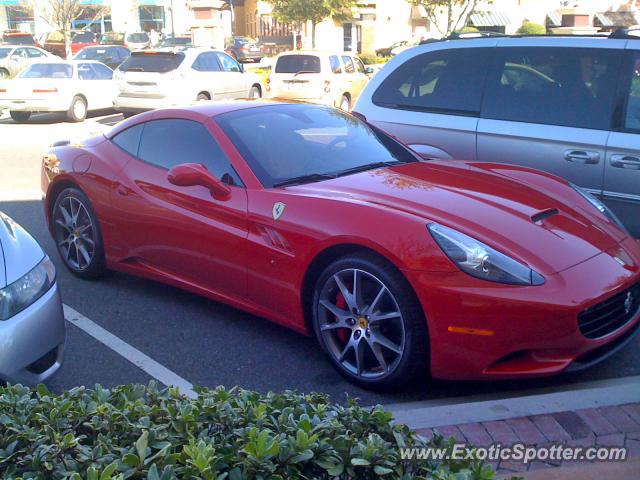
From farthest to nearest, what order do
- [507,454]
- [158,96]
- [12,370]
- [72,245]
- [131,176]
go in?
[158,96] → [72,245] → [131,176] → [12,370] → [507,454]

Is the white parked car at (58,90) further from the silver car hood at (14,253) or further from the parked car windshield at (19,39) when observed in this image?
the parked car windshield at (19,39)

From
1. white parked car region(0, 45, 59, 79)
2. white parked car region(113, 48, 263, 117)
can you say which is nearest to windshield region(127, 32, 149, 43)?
white parked car region(0, 45, 59, 79)

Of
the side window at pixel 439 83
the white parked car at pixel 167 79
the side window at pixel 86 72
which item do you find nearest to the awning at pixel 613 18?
the white parked car at pixel 167 79

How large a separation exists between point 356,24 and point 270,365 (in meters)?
49.4

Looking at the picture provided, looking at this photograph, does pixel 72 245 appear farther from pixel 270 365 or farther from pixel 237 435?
pixel 237 435

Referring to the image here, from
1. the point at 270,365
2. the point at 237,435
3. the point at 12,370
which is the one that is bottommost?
the point at 270,365

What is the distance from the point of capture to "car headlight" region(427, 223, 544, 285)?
3803 mm

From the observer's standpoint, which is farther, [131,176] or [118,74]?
[118,74]

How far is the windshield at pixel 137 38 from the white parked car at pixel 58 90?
2438cm

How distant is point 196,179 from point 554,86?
304cm

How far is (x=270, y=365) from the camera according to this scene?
458cm

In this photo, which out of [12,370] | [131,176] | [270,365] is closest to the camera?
[12,370]

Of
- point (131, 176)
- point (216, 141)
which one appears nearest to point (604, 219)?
point (216, 141)

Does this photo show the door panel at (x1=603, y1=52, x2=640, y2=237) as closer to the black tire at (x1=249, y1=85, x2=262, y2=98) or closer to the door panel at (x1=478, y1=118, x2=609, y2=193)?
the door panel at (x1=478, y1=118, x2=609, y2=193)
